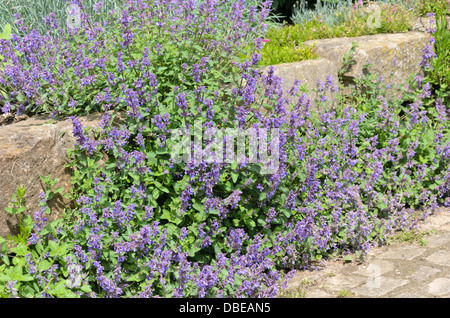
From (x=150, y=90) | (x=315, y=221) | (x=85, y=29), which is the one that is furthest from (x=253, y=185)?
(x=85, y=29)

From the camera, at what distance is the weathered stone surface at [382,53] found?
5652 mm

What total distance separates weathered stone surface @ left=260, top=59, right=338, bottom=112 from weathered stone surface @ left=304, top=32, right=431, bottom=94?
0.84 feet

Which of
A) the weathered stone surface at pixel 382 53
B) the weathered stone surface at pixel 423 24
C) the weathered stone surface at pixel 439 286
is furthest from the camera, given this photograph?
the weathered stone surface at pixel 423 24

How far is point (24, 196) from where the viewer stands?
356cm

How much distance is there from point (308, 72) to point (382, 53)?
3.74 feet

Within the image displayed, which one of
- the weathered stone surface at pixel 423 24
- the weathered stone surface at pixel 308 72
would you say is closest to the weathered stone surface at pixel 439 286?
the weathered stone surface at pixel 308 72

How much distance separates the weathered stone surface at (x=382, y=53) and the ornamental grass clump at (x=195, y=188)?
4.02 ft

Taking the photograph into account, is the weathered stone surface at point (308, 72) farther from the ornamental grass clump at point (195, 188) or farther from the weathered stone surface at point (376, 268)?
the weathered stone surface at point (376, 268)

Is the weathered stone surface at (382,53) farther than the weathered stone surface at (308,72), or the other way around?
the weathered stone surface at (382,53)

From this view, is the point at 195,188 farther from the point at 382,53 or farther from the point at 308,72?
the point at 382,53

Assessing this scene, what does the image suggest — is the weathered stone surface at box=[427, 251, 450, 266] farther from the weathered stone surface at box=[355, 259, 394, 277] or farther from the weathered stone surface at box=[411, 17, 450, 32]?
the weathered stone surface at box=[411, 17, 450, 32]

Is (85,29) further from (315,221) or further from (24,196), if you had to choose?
(315,221)

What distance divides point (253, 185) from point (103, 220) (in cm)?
109

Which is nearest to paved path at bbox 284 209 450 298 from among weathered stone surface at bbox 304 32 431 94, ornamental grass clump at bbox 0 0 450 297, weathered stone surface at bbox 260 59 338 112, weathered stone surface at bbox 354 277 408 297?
weathered stone surface at bbox 354 277 408 297
